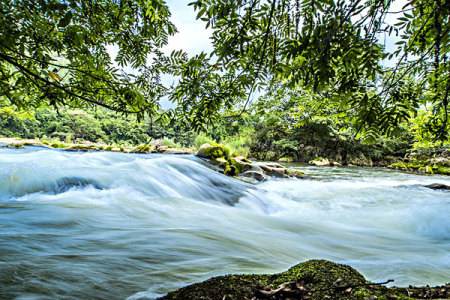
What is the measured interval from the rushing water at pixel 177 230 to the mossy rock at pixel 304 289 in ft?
1.94

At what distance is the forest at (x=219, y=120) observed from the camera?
1.83 meters

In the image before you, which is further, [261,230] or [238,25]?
[261,230]

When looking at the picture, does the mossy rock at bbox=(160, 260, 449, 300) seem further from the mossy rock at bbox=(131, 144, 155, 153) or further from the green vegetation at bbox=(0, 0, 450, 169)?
the mossy rock at bbox=(131, 144, 155, 153)

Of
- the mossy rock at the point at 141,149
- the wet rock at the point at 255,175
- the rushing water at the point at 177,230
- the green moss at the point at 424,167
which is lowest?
the rushing water at the point at 177,230

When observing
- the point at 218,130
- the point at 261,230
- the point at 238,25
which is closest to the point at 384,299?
the point at 218,130

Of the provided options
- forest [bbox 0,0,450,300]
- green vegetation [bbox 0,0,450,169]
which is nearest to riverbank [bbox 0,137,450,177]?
forest [bbox 0,0,450,300]

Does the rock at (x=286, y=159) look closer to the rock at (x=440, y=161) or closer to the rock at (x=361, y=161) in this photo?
the rock at (x=361, y=161)

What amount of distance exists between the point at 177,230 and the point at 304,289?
272 cm

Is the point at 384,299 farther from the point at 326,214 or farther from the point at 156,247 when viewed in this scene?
the point at 326,214

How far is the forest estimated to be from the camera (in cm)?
183

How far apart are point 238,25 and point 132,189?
5138mm

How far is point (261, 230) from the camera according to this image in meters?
4.62

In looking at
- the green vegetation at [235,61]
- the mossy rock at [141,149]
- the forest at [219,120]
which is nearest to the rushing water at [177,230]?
the forest at [219,120]

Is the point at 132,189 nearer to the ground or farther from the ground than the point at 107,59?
nearer to the ground
